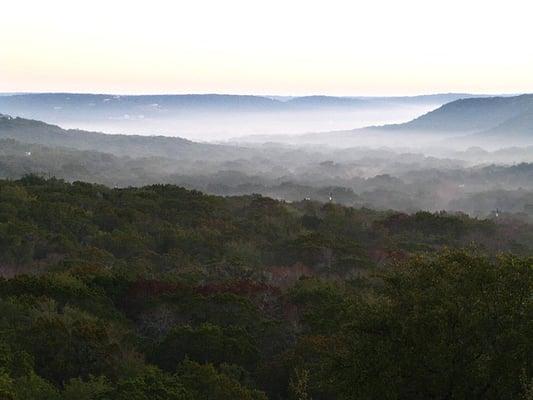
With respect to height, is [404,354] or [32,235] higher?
[404,354]

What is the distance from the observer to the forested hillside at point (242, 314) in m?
17.0

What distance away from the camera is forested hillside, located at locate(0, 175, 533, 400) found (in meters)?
17.0

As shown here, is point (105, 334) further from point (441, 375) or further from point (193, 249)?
point (193, 249)

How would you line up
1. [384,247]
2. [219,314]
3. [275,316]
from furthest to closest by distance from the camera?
[384,247] < [275,316] < [219,314]

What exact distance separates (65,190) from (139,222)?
17.3 m

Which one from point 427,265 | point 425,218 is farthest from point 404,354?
point 425,218

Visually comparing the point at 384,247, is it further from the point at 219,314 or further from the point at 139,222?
the point at 219,314

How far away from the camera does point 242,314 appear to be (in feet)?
107

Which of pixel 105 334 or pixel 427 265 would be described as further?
pixel 105 334

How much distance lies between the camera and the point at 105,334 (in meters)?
25.7

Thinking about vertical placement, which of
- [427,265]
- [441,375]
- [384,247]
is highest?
[427,265]

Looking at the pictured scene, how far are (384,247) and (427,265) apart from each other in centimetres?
4489

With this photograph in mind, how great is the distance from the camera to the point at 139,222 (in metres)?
65.8

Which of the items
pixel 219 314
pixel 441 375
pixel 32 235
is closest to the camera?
pixel 441 375
